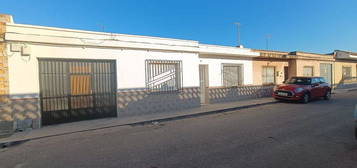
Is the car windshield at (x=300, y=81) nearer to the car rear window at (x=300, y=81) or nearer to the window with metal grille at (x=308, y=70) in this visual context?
the car rear window at (x=300, y=81)

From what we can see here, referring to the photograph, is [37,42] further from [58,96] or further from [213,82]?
[213,82]

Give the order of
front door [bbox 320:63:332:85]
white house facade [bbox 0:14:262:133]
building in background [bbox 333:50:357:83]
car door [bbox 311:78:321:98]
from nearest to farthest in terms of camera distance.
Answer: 1. white house facade [bbox 0:14:262:133]
2. car door [bbox 311:78:321:98]
3. front door [bbox 320:63:332:85]
4. building in background [bbox 333:50:357:83]

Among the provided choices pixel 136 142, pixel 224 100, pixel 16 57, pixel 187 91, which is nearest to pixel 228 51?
pixel 224 100

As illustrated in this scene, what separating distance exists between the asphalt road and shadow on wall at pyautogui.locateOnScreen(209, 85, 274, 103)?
5.01 m

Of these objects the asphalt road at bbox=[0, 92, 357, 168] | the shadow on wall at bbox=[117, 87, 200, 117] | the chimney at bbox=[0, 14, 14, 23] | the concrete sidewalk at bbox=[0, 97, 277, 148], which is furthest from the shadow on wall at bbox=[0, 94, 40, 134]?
the shadow on wall at bbox=[117, 87, 200, 117]

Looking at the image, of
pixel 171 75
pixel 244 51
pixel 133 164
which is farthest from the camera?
pixel 244 51

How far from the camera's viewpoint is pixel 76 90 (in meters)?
7.00

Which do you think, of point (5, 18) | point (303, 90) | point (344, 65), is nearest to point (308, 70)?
point (303, 90)

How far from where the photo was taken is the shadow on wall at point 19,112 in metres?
5.73

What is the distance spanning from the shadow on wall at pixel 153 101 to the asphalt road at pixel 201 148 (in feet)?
5.88

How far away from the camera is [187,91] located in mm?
9453

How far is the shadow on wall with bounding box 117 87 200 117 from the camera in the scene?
7746 mm

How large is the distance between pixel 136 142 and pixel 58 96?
4.16 m

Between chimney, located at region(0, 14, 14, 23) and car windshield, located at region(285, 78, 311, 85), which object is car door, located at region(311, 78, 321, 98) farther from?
chimney, located at region(0, 14, 14, 23)
